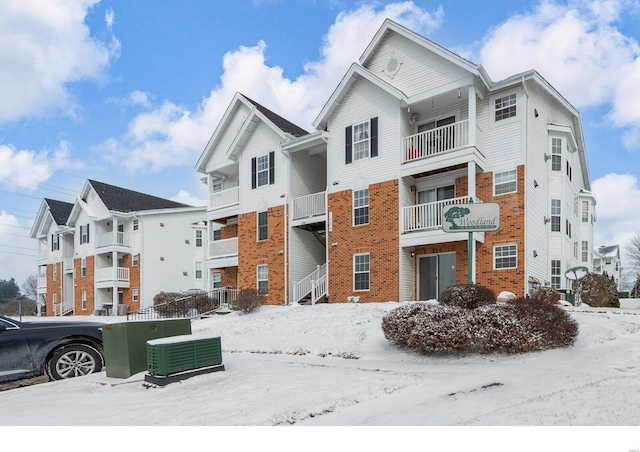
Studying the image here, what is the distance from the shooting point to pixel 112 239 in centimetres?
3622

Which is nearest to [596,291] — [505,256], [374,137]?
[505,256]

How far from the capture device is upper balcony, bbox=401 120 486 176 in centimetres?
1722

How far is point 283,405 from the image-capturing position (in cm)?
618

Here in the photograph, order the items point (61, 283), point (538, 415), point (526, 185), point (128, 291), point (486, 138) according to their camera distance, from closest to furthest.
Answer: point (538, 415)
point (526, 185)
point (486, 138)
point (128, 291)
point (61, 283)

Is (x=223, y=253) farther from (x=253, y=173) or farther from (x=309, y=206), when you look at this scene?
(x=309, y=206)

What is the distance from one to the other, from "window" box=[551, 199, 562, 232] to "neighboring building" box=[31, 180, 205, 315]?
2568 centimetres

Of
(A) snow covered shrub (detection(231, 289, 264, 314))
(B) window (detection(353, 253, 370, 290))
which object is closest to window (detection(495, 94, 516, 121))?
(B) window (detection(353, 253, 370, 290))

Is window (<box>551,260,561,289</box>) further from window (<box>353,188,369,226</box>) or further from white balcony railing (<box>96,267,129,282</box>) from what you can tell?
white balcony railing (<box>96,267,129,282</box>)

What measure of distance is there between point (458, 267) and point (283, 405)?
13.1m

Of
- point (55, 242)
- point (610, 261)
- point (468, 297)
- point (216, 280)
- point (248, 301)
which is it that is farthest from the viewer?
point (610, 261)

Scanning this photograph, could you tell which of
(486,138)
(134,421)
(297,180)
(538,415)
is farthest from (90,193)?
(538,415)

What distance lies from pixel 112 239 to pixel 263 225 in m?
17.8

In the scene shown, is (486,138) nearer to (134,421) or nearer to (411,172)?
(411,172)

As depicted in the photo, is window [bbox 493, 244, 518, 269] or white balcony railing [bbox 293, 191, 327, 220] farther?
white balcony railing [bbox 293, 191, 327, 220]
